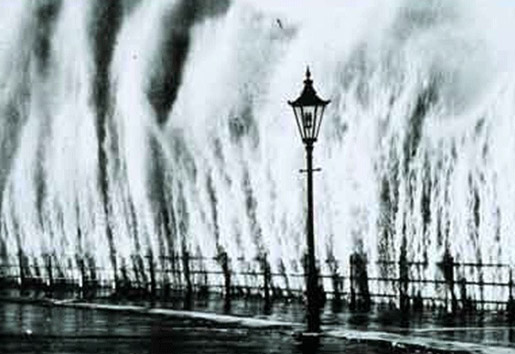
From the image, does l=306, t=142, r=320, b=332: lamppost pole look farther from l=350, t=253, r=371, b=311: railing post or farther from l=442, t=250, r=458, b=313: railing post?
l=350, t=253, r=371, b=311: railing post

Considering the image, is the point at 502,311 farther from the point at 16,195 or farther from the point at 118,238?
the point at 16,195

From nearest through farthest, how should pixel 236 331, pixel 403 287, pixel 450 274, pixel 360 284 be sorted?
pixel 236 331 < pixel 450 274 < pixel 403 287 < pixel 360 284

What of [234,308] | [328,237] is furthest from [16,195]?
[234,308]

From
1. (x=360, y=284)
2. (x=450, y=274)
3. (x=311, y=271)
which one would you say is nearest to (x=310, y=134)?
(x=311, y=271)

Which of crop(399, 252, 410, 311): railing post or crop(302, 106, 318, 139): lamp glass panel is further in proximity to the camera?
crop(399, 252, 410, 311): railing post

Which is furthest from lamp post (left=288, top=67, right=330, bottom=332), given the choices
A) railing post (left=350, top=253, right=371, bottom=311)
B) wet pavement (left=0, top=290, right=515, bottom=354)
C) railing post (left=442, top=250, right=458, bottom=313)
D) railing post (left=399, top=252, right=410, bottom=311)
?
railing post (left=350, top=253, right=371, bottom=311)

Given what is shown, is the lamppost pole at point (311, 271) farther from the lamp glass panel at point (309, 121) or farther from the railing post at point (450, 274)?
the railing post at point (450, 274)

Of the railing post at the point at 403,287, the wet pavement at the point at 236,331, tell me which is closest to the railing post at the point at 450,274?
the wet pavement at the point at 236,331

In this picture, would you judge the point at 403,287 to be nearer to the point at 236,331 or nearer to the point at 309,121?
the point at 236,331

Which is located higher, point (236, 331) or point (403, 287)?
point (403, 287)
